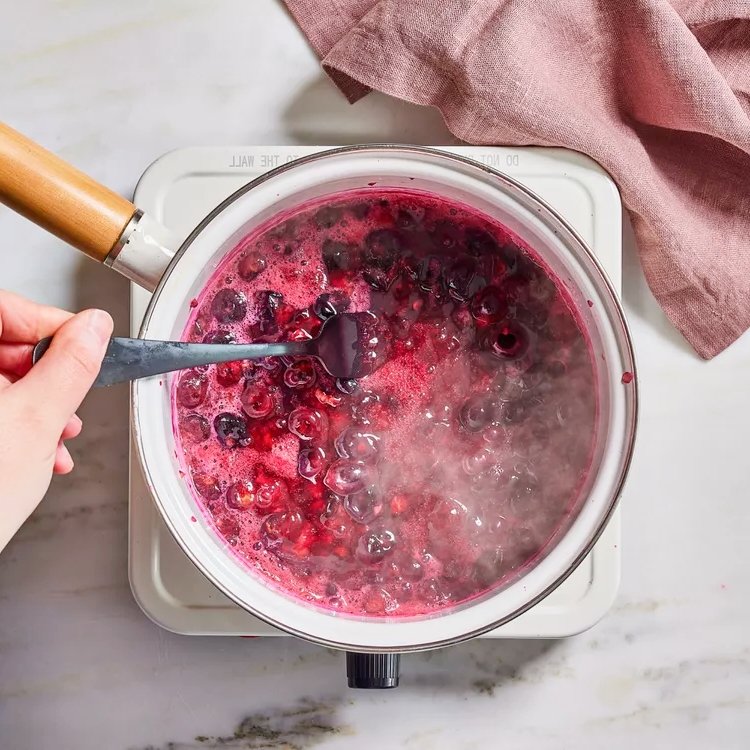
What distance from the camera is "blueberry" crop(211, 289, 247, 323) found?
68 cm

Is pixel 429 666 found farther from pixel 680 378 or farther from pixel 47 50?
pixel 47 50

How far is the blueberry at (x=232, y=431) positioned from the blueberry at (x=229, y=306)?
81mm

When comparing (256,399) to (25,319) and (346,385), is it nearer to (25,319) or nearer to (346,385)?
(346,385)

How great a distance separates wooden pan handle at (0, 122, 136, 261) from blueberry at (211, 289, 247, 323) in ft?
0.35

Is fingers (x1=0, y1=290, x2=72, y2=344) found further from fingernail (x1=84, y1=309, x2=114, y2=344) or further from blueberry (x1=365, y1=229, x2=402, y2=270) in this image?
blueberry (x1=365, y1=229, x2=402, y2=270)

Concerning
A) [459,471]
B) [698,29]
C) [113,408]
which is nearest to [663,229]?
[698,29]

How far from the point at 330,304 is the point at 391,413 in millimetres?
109

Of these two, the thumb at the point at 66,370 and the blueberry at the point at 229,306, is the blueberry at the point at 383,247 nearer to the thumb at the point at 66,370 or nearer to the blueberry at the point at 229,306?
the blueberry at the point at 229,306

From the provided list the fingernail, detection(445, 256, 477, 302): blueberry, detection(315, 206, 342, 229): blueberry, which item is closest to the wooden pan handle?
the fingernail

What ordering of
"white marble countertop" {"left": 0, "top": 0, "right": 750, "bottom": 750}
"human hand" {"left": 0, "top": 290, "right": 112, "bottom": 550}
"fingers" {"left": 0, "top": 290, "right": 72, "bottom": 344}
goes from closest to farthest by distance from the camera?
"human hand" {"left": 0, "top": 290, "right": 112, "bottom": 550}
"fingers" {"left": 0, "top": 290, "right": 72, "bottom": 344}
"white marble countertop" {"left": 0, "top": 0, "right": 750, "bottom": 750}

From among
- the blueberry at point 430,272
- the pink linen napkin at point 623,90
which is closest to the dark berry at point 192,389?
the blueberry at point 430,272

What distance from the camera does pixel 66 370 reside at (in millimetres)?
548

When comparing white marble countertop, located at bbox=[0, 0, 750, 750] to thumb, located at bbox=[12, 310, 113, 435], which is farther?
white marble countertop, located at bbox=[0, 0, 750, 750]

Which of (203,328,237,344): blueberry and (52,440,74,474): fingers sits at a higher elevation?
(203,328,237,344): blueberry
